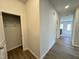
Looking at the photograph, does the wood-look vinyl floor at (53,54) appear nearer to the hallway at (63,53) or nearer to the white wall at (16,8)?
the hallway at (63,53)

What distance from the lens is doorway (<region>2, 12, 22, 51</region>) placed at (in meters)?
2.76

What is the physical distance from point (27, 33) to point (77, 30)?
3185 millimetres

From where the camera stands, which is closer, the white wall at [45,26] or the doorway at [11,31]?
the white wall at [45,26]

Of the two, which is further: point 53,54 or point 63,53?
point 63,53

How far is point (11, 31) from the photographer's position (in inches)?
118

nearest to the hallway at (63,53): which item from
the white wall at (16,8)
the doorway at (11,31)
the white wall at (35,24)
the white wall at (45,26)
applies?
the white wall at (45,26)

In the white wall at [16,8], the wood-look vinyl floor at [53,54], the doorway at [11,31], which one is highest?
the white wall at [16,8]

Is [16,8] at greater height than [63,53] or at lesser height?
greater

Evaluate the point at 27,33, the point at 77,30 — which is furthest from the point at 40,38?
the point at 77,30

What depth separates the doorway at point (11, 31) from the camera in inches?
109

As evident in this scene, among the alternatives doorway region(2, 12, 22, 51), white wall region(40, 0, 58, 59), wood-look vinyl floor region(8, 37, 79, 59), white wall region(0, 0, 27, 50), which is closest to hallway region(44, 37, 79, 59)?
A: wood-look vinyl floor region(8, 37, 79, 59)

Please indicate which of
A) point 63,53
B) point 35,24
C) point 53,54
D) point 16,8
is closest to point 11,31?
point 16,8

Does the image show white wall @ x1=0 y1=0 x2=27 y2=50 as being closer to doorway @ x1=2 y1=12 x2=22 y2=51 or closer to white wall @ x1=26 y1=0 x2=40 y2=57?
white wall @ x1=26 y1=0 x2=40 y2=57

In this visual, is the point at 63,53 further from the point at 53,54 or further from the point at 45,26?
the point at 45,26
